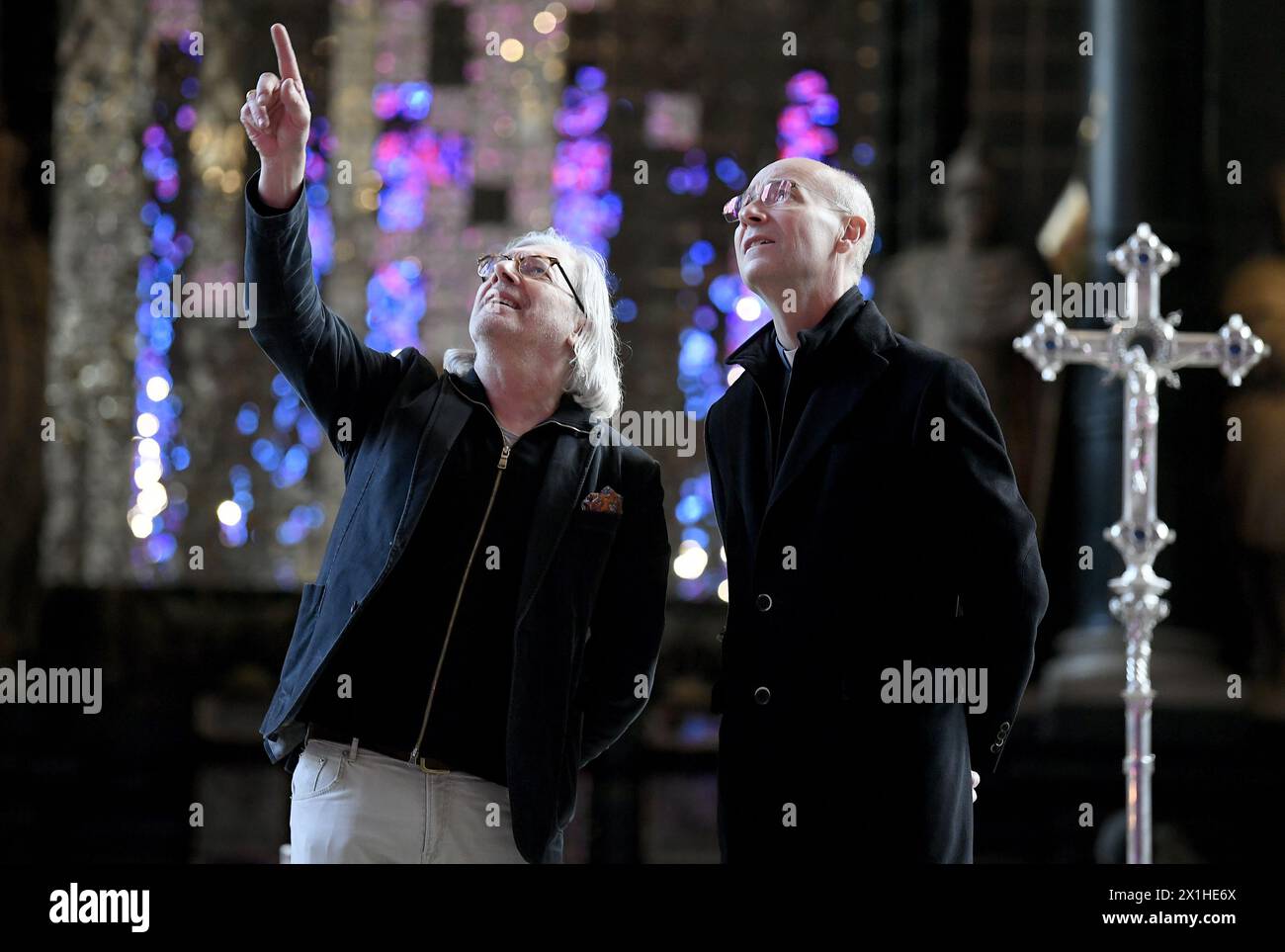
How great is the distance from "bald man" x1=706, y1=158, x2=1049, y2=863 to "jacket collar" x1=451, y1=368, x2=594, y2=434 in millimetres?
329

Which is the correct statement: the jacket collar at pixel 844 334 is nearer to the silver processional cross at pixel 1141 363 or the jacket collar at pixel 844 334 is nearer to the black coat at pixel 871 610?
the black coat at pixel 871 610

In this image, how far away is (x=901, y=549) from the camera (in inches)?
127

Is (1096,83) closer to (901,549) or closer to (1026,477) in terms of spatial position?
(1026,477)

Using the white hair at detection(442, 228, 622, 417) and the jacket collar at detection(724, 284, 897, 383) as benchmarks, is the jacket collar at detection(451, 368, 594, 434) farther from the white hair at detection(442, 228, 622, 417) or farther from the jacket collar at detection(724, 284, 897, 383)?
the jacket collar at detection(724, 284, 897, 383)

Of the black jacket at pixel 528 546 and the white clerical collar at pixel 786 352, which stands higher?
the white clerical collar at pixel 786 352

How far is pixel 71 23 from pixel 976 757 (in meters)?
7.37

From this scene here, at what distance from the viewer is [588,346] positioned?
11.2ft

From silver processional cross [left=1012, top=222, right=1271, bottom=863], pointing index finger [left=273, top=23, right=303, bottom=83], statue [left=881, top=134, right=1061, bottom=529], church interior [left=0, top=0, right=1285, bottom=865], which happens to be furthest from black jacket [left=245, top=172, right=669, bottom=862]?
statue [left=881, top=134, right=1061, bottom=529]

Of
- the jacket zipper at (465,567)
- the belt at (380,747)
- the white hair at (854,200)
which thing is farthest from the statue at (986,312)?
the belt at (380,747)

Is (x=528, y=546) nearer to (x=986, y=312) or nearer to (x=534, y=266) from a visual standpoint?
(x=534, y=266)

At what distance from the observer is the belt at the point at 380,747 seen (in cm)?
308

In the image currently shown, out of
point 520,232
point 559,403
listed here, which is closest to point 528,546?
point 559,403

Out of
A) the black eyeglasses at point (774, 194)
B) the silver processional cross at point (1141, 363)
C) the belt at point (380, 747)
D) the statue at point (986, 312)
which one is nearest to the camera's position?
the belt at point (380, 747)

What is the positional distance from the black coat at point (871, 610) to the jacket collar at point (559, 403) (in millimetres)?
346
